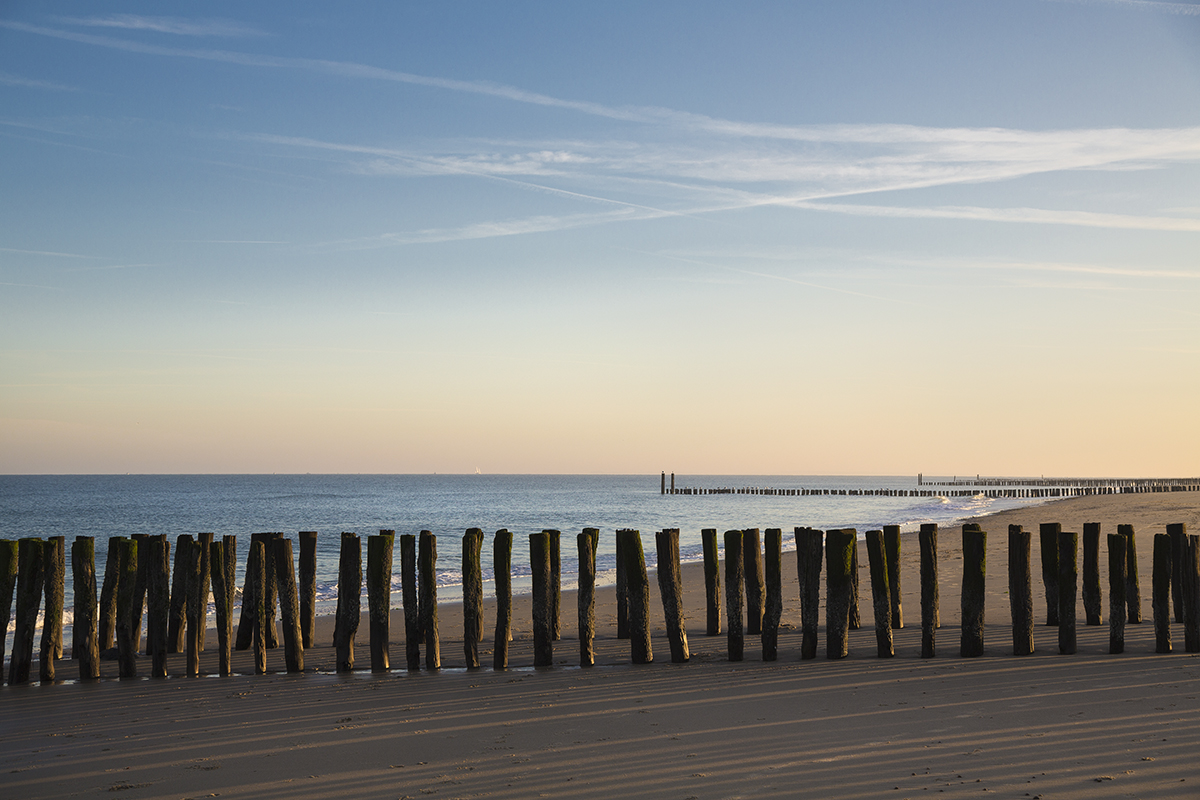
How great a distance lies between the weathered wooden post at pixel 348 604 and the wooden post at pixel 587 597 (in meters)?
2.12

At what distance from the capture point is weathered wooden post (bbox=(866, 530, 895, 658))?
7.82 metres

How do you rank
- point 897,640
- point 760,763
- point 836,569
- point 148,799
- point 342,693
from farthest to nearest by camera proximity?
1. point 897,640
2. point 836,569
3. point 342,693
4. point 760,763
5. point 148,799

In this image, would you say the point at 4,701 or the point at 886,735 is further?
the point at 4,701

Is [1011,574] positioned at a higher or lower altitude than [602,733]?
higher

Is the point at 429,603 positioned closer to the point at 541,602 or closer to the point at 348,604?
the point at 348,604

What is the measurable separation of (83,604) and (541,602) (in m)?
4.35

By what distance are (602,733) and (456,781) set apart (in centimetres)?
121

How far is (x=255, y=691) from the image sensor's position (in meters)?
7.43

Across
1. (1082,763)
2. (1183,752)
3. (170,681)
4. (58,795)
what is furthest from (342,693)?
(1183,752)

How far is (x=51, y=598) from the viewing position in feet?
26.9

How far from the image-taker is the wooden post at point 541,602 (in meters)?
8.09

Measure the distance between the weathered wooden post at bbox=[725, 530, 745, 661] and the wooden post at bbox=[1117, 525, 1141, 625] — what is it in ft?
12.6

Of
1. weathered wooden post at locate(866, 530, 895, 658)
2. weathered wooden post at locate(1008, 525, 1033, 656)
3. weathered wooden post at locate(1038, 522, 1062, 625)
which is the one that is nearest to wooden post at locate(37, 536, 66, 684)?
weathered wooden post at locate(866, 530, 895, 658)

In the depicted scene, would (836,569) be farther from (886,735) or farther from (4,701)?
(4,701)
